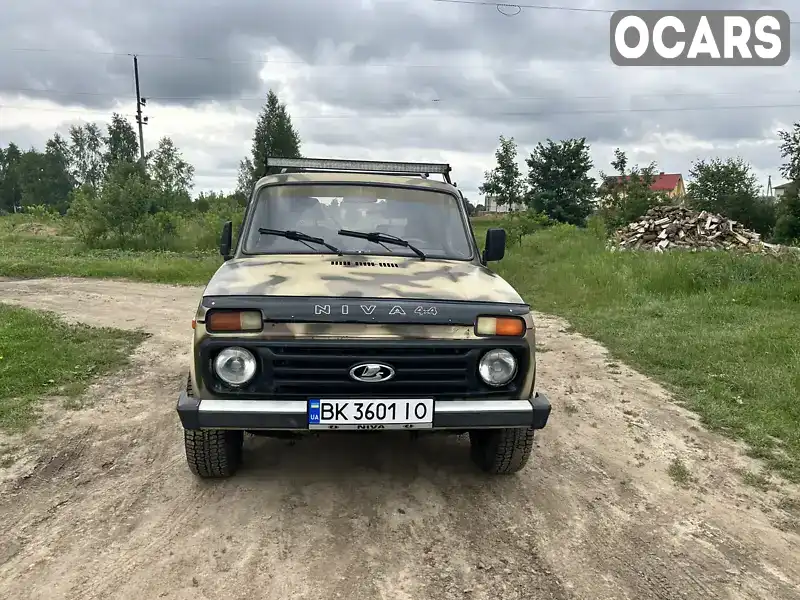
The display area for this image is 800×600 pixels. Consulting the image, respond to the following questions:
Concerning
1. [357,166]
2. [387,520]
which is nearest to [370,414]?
[387,520]

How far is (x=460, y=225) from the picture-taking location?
180 inches

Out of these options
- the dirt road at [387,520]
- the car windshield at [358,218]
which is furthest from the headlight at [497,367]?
the car windshield at [358,218]

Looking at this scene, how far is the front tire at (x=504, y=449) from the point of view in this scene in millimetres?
3780

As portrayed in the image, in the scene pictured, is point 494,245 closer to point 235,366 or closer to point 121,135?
point 235,366

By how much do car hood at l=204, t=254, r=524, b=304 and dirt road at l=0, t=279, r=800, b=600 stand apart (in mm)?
1193

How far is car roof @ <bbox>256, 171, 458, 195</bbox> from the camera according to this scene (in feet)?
15.1

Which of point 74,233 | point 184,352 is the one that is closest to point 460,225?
point 184,352

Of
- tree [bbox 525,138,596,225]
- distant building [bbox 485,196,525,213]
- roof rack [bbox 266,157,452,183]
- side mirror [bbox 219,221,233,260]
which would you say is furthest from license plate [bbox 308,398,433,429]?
tree [bbox 525,138,596,225]

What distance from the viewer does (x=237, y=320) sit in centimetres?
317

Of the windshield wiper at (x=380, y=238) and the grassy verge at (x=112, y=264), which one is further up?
the windshield wiper at (x=380, y=238)

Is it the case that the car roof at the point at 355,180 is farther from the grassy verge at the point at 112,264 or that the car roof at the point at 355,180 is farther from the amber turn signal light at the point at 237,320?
the grassy verge at the point at 112,264

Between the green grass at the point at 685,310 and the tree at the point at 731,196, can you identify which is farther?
the tree at the point at 731,196

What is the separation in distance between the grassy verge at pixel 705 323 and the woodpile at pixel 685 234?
470cm

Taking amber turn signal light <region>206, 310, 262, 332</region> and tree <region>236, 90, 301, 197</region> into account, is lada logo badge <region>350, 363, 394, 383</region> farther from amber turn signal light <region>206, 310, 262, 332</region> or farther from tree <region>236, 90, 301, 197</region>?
tree <region>236, 90, 301, 197</region>
